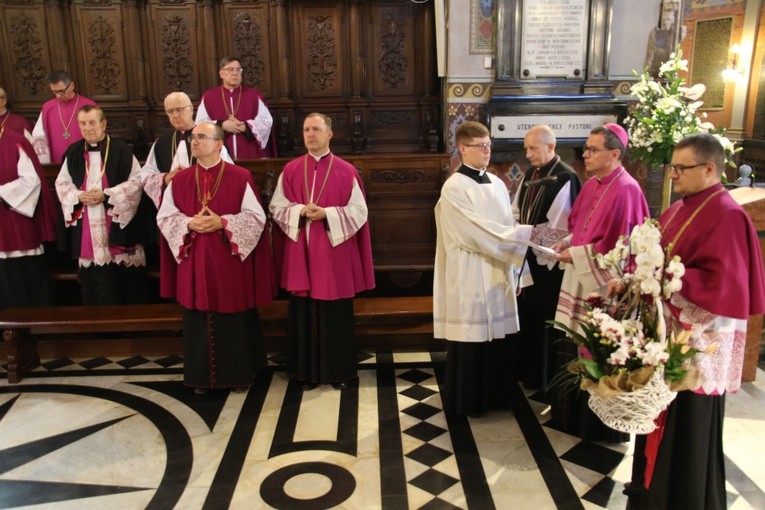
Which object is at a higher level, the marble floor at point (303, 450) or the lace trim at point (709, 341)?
the lace trim at point (709, 341)

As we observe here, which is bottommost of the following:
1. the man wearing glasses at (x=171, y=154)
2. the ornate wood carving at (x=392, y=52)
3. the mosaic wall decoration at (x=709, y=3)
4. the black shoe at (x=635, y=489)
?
the black shoe at (x=635, y=489)

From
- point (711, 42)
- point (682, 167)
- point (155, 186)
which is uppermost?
point (711, 42)

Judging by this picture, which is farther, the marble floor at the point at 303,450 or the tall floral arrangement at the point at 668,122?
the tall floral arrangement at the point at 668,122

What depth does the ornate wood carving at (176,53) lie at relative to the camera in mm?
7598

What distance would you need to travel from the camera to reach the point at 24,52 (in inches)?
298

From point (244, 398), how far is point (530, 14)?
478 cm

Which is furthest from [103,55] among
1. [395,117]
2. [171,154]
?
[395,117]

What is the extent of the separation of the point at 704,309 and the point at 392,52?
5.76 metres

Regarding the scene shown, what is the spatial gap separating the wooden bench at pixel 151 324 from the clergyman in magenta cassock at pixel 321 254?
27.9 inches

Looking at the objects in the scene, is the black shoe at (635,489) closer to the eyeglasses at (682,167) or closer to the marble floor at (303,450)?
the marble floor at (303,450)

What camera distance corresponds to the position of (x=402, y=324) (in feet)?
17.8

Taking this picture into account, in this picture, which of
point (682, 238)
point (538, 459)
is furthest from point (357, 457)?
point (682, 238)

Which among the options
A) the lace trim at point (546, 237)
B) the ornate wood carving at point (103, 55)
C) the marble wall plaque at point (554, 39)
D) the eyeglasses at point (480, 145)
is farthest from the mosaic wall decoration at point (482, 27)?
the ornate wood carving at point (103, 55)

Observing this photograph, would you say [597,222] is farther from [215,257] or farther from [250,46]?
[250,46]
